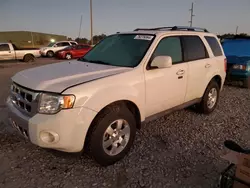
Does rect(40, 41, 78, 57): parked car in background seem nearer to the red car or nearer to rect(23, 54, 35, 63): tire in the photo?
the red car

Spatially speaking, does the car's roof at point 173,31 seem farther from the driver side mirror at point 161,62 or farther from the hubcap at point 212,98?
the hubcap at point 212,98

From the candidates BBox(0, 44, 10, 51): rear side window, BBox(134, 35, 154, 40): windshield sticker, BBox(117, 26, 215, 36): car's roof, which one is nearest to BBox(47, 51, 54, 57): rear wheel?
BBox(0, 44, 10, 51): rear side window

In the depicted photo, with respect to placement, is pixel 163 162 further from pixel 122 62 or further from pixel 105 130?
pixel 122 62

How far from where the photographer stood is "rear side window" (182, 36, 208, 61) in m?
4.21

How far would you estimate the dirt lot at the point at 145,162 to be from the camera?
2.75m

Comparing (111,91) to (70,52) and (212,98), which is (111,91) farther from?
(70,52)

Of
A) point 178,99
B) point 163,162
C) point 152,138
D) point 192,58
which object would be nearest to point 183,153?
point 163,162

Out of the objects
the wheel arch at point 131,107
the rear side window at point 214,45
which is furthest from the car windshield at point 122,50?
the rear side window at point 214,45

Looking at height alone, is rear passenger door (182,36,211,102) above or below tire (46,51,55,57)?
above

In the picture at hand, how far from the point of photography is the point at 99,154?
2885 millimetres

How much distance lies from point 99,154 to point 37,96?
1022 mm

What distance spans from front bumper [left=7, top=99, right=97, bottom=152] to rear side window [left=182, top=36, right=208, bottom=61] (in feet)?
7.63

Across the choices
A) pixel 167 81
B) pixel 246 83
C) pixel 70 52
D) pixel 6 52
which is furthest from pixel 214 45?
pixel 70 52

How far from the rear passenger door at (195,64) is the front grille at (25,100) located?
8.75 feet
